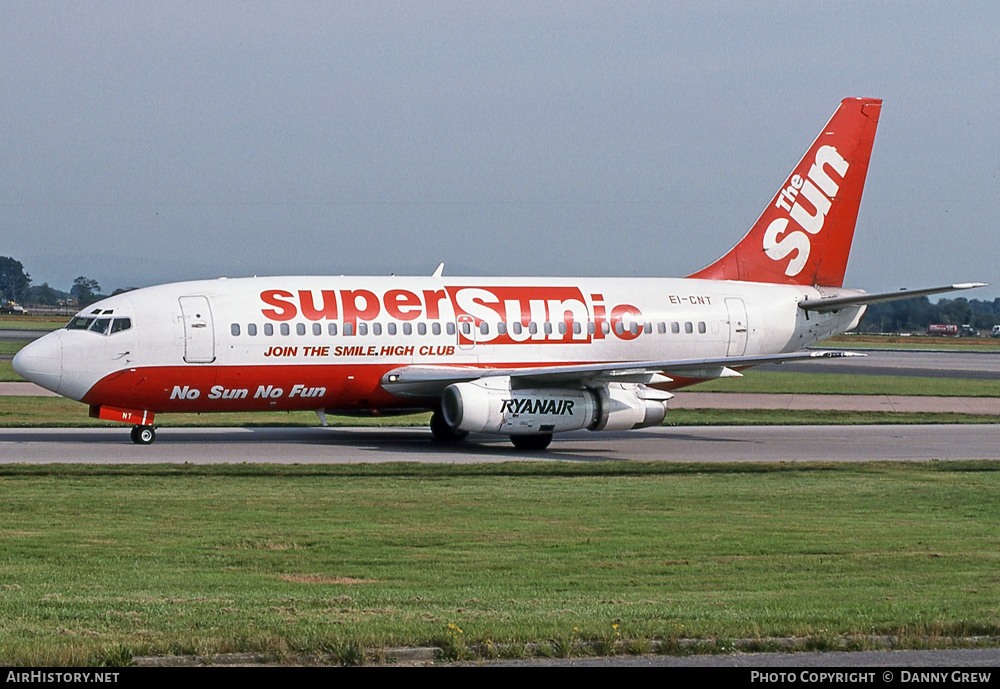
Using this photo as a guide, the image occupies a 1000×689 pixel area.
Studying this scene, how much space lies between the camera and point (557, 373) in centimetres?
3011

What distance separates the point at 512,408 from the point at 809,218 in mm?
12228

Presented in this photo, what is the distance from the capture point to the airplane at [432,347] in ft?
95.7

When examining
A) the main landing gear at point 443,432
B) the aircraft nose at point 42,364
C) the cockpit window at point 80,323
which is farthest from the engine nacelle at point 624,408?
the aircraft nose at point 42,364

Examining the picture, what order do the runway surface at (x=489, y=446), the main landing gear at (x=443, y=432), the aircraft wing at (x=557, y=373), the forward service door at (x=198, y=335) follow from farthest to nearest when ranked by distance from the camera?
the main landing gear at (x=443, y=432)
the aircraft wing at (x=557, y=373)
the forward service door at (x=198, y=335)
the runway surface at (x=489, y=446)

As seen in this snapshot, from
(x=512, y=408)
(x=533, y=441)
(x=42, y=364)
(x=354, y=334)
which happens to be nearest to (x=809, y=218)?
(x=533, y=441)

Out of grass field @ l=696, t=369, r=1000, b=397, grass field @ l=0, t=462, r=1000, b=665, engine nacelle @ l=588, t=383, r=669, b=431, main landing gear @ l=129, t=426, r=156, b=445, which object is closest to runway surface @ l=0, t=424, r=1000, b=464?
main landing gear @ l=129, t=426, r=156, b=445

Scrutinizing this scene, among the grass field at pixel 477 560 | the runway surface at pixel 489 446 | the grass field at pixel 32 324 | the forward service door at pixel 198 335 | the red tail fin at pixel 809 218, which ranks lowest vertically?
the grass field at pixel 32 324

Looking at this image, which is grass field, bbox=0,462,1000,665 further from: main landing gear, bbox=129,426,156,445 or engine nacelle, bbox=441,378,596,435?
main landing gear, bbox=129,426,156,445

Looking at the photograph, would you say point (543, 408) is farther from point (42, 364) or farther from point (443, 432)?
point (42, 364)

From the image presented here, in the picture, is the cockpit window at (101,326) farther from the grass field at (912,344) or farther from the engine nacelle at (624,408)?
the grass field at (912,344)

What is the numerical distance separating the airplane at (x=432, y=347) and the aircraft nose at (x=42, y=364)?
3 cm

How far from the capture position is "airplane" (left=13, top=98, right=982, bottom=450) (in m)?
29.2

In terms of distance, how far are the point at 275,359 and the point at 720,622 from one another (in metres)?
20.3
